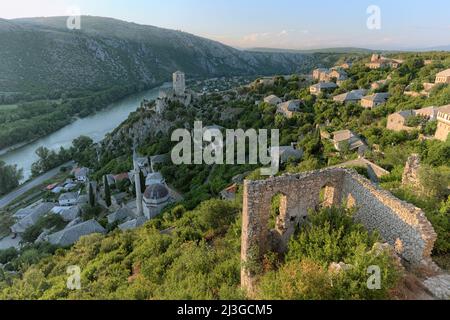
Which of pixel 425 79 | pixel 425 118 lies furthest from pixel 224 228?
pixel 425 79

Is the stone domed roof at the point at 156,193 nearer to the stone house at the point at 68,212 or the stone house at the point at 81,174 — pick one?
the stone house at the point at 68,212

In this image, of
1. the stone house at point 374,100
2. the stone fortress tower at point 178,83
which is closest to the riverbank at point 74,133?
the stone fortress tower at point 178,83

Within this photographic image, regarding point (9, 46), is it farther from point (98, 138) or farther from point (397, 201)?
point (397, 201)

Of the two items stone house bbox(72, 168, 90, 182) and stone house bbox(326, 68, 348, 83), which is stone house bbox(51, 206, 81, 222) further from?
stone house bbox(326, 68, 348, 83)

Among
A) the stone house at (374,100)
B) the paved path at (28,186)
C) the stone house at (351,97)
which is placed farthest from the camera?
the paved path at (28,186)

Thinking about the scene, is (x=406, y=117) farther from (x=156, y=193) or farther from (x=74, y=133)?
(x=74, y=133)

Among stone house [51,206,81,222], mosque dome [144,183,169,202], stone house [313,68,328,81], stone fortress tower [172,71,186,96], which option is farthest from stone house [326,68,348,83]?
stone house [51,206,81,222]
